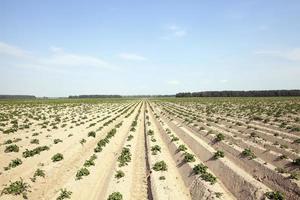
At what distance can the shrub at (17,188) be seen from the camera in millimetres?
12008

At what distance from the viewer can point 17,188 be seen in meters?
12.3

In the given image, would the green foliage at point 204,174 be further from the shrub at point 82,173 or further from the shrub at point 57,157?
the shrub at point 57,157

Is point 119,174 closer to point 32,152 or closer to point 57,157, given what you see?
point 57,157

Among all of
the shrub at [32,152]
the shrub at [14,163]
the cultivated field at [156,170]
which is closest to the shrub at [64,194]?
the cultivated field at [156,170]

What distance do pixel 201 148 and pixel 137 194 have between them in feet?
26.3

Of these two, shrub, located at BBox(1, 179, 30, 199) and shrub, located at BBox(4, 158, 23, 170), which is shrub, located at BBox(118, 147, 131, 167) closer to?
shrub, located at BBox(1, 179, 30, 199)

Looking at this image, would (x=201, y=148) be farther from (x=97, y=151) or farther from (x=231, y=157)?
(x=97, y=151)

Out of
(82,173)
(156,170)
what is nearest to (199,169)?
(156,170)

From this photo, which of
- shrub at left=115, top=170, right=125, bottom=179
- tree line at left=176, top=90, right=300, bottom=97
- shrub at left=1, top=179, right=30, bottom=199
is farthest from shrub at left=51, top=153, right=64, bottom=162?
tree line at left=176, top=90, right=300, bottom=97

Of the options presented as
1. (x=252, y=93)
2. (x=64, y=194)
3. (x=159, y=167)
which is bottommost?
(x=64, y=194)

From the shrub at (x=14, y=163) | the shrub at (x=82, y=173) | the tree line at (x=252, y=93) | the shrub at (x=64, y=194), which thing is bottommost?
the shrub at (x=64, y=194)

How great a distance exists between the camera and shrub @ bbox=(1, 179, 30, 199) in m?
12.0

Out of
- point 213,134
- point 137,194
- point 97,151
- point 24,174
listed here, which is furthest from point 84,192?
point 213,134

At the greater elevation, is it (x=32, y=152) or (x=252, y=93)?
(x=252, y=93)
